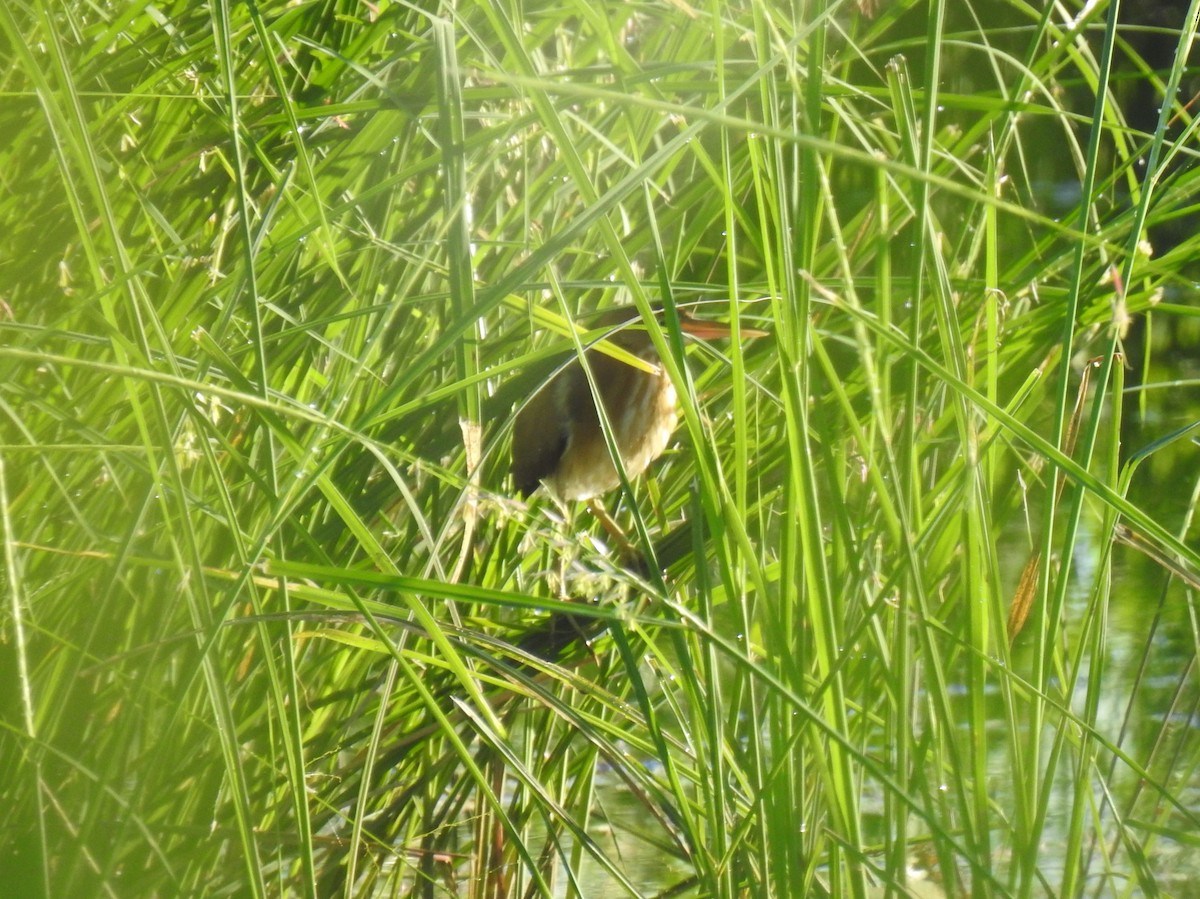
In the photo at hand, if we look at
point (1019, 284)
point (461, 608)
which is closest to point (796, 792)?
point (1019, 284)

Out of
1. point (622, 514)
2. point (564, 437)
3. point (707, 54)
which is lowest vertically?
point (622, 514)

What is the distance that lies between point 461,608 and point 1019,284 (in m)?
0.61

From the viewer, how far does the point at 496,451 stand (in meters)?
1.38

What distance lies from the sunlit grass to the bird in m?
0.12

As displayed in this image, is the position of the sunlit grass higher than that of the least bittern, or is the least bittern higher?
the sunlit grass

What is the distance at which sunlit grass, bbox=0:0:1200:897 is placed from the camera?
66 centimetres

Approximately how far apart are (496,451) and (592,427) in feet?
1.08

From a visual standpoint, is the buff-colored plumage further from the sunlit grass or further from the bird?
the sunlit grass

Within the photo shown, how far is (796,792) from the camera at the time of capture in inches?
29.6

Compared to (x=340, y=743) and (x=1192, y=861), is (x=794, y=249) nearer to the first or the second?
(x=340, y=743)

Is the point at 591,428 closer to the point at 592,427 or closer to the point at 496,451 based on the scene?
the point at 592,427

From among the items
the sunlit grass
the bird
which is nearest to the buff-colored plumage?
the bird

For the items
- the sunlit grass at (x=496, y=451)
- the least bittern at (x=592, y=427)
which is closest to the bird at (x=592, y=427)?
the least bittern at (x=592, y=427)

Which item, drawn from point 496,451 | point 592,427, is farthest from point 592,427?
point 496,451
